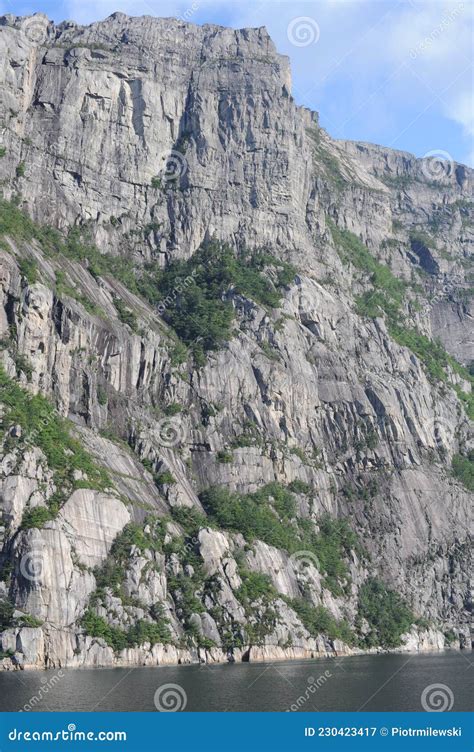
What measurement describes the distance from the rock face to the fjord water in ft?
33.3

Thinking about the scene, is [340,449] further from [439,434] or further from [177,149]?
[177,149]

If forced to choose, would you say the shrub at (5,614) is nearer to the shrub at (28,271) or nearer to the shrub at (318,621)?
the shrub at (318,621)

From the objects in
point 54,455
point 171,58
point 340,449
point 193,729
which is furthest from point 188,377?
point 193,729

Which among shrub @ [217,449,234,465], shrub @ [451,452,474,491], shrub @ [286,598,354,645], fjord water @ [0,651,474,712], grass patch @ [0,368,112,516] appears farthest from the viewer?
shrub @ [451,452,474,491]

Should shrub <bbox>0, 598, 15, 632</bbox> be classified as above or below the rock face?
below

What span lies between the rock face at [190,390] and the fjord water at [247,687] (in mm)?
10139

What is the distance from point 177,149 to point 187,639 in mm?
93902

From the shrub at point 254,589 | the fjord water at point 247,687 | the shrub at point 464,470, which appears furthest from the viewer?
the shrub at point 464,470

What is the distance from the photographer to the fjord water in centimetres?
6756

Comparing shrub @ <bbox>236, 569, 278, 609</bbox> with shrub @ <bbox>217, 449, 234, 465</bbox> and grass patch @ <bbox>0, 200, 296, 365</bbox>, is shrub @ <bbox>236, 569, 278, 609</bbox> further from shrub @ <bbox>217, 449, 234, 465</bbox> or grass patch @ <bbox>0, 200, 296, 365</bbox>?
grass patch @ <bbox>0, 200, 296, 365</bbox>

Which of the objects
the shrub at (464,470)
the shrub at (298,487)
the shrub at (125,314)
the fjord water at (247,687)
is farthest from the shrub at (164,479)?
the shrub at (464,470)

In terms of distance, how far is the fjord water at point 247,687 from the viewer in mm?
67562

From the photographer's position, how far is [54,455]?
107562 millimetres

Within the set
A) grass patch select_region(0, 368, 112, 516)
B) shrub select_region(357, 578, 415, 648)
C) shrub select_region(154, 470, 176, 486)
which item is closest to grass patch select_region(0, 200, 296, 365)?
shrub select_region(154, 470, 176, 486)
